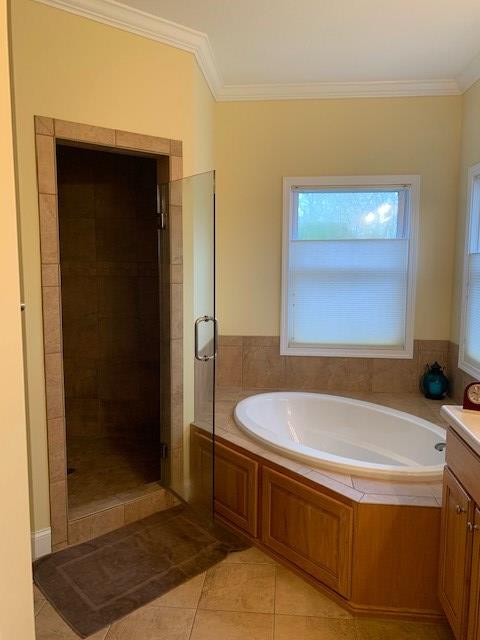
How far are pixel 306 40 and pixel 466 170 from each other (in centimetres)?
137

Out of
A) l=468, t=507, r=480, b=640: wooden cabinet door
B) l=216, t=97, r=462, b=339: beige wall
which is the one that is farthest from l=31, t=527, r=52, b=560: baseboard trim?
l=468, t=507, r=480, b=640: wooden cabinet door

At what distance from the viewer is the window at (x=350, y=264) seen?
3.31m

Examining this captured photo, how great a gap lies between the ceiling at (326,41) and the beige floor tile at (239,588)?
9.17 feet

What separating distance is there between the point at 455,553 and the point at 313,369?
6.11ft

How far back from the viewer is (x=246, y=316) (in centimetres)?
351

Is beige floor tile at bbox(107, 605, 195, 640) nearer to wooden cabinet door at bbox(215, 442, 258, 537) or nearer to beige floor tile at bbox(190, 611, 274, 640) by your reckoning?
beige floor tile at bbox(190, 611, 274, 640)

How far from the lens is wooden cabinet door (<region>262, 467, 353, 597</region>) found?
2.01m

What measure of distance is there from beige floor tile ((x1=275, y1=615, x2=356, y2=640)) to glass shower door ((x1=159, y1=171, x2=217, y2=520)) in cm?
81

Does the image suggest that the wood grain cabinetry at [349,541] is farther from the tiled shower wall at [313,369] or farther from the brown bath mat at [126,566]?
the tiled shower wall at [313,369]

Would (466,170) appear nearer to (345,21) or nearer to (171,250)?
(345,21)

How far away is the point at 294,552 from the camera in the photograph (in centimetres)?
224

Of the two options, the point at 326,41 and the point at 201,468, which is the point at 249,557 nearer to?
the point at 201,468

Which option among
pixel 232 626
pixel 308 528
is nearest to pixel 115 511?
pixel 232 626

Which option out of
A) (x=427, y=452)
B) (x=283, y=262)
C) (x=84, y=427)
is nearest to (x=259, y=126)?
(x=283, y=262)
